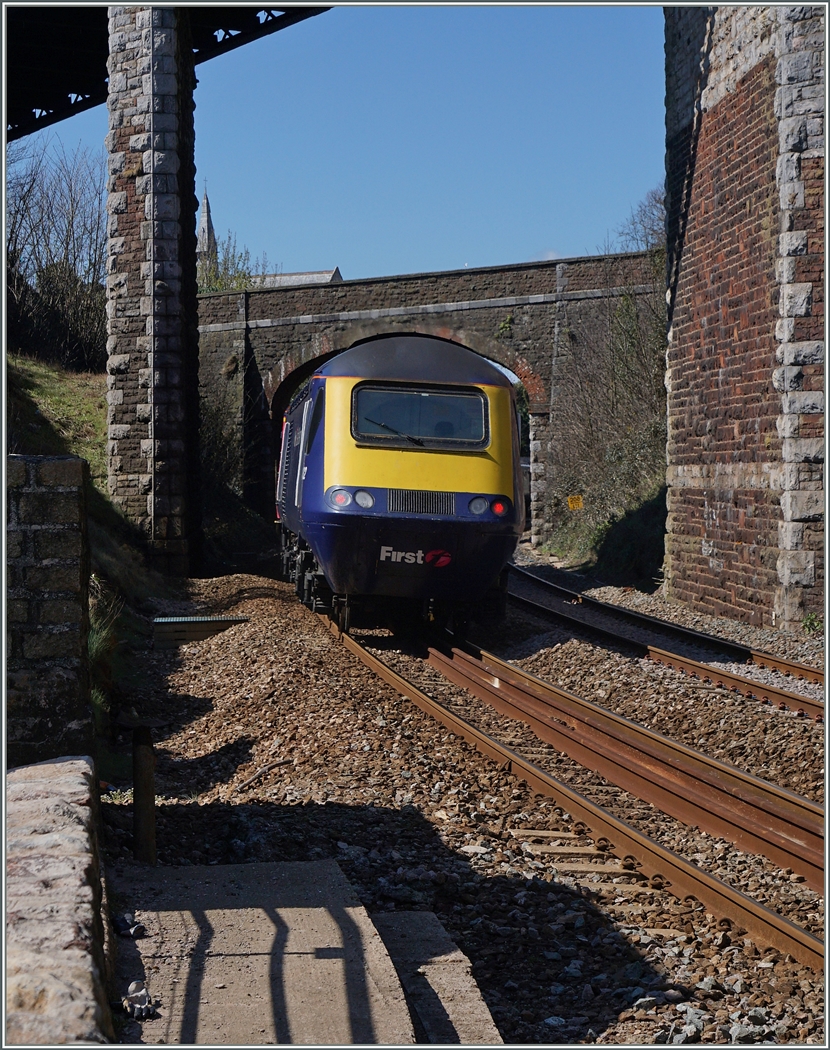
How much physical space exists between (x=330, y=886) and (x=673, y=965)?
1391 mm

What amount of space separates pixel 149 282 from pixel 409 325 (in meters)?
12.4

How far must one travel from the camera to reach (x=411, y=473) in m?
10.2

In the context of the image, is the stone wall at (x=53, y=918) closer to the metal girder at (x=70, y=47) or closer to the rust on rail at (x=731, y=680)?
the rust on rail at (x=731, y=680)

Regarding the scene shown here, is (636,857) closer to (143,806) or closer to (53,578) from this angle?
(143,806)

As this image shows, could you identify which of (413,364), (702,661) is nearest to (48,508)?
(413,364)

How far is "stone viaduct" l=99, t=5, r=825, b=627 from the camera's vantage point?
1148cm

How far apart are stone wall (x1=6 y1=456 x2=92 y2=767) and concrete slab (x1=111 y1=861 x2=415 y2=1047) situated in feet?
2.39

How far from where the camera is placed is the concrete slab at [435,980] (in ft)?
10.8

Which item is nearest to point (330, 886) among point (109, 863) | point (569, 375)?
point (109, 863)

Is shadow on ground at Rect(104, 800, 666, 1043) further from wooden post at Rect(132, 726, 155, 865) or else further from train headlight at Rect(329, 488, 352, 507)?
train headlight at Rect(329, 488, 352, 507)

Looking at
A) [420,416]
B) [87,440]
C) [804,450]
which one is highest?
[87,440]

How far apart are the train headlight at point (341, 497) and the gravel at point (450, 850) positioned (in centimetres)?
171

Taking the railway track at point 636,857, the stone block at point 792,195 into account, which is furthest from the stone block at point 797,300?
the railway track at point 636,857

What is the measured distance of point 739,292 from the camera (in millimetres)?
12844
